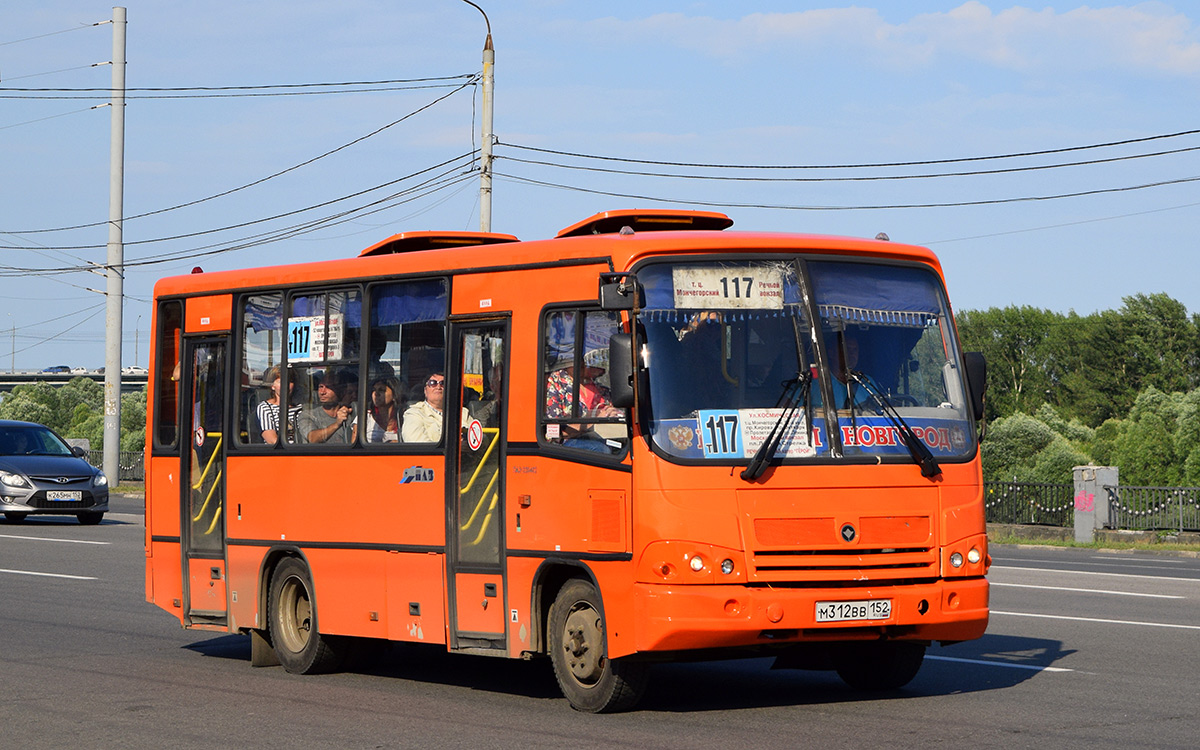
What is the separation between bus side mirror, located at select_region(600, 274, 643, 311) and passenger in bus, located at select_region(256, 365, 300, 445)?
394cm

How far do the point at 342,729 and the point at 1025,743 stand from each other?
12.6ft

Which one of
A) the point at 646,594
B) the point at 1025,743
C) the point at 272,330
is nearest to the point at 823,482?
the point at 646,594

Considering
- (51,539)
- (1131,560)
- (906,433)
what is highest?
(906,433)

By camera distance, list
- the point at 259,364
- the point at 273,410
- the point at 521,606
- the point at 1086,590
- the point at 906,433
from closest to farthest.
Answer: the point at 906,433, the point at 521,606, the point at 273,410, the point at 259,364, the point at 1086,590

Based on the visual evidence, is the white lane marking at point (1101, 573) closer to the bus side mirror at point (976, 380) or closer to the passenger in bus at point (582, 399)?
the bus side mirror at point (976, 380)

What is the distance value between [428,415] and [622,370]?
2.44 metres

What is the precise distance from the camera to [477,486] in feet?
36.2

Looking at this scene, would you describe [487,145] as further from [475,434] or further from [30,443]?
[475,434]

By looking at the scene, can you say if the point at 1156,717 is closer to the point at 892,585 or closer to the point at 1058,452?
the point at 892,585

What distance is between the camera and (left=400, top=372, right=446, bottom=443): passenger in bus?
11.4m

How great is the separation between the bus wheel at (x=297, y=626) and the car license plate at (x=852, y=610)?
4431 millimetres

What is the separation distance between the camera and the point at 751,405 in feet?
32.3

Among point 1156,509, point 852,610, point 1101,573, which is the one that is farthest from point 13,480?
point 852,610

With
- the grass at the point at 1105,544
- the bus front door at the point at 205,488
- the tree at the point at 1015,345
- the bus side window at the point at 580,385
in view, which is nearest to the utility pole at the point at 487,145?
the grass at the point at 1105,544
